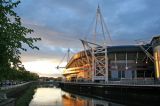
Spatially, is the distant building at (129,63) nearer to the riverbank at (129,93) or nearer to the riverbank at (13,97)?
the riverbank at (129,93)

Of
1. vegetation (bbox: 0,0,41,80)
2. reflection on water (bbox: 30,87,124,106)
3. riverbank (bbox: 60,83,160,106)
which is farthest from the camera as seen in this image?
riverbank (bbox: 60,83,160,106)

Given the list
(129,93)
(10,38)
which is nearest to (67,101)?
(129,93)

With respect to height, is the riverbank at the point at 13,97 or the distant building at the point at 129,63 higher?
the distant building at the point at 129,63

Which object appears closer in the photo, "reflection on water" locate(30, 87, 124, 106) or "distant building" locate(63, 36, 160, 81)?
"reflection on water" locate(30, 87, 124, 106)

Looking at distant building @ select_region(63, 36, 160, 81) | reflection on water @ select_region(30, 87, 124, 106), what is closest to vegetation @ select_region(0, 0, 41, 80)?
reflection on water @ select_region(30, 87, 124, 106)

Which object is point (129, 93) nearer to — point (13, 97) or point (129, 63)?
point (13, 97)

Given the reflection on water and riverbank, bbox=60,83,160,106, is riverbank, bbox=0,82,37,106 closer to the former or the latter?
the reflection on water

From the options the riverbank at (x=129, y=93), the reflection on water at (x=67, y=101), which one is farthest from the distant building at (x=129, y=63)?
the reflection on water at (x=67, y=101)

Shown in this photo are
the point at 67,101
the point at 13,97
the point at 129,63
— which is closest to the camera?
the point at 13,97

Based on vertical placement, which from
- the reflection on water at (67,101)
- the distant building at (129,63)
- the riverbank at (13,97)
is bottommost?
the reflection on water at (67,101)

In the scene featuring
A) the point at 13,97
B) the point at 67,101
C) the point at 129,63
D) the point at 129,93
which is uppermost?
the point at 129,63

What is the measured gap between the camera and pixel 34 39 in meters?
19.2

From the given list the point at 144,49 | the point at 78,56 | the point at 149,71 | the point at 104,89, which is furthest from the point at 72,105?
the point at 78,56

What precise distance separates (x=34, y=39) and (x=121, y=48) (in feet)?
388
